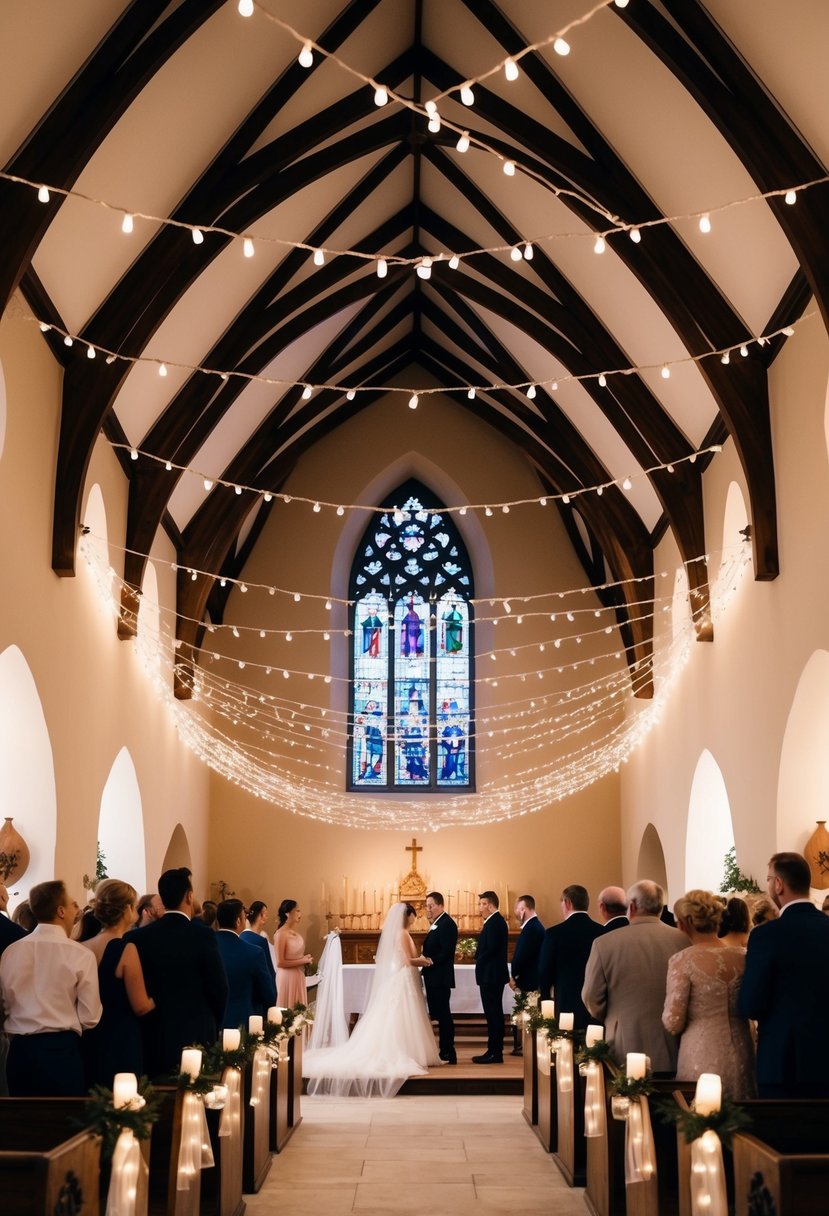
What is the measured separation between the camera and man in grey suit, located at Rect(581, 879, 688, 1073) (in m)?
5.57

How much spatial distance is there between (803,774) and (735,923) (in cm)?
419

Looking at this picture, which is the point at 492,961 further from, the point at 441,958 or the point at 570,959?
the point at 570,959

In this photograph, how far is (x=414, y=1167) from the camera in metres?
6.86

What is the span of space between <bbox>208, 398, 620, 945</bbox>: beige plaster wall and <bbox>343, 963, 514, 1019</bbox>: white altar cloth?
1.78 metres

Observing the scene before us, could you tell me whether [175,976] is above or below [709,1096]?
above

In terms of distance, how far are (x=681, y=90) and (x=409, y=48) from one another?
2.76m

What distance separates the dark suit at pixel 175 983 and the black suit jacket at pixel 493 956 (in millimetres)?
5694

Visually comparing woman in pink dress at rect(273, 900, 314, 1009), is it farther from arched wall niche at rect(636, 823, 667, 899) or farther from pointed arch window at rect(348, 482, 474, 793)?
pointed arch window at rect(348, 482, 474, 793)

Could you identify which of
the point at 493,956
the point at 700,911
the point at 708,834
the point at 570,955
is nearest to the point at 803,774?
the point at 570,955

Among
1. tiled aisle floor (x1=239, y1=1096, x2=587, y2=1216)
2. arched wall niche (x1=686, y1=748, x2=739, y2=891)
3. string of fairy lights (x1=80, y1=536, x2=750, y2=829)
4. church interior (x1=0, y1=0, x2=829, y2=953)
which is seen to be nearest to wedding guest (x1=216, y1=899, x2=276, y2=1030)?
tiled aisle floor (x1=239, y1=1096, x2=587, y2=1216)

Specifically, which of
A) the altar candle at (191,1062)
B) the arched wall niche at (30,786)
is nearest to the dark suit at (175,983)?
the altar candle at (191,1062)

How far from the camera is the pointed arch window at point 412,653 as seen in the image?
1566cm

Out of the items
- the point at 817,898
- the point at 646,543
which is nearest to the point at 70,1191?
the point at 817,898

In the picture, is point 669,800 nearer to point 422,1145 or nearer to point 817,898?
point 817,898
